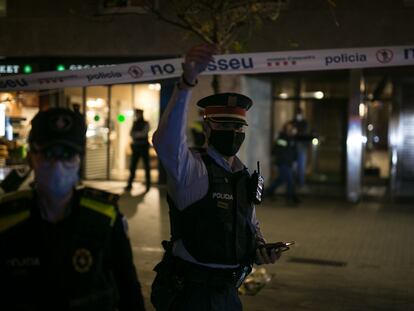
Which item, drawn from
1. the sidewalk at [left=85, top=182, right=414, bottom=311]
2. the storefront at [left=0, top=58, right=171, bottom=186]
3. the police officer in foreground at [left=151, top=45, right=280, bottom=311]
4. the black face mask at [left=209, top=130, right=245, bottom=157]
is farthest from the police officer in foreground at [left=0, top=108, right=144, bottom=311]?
the storefront at [left=0, top=58, right=171, bottom=186]

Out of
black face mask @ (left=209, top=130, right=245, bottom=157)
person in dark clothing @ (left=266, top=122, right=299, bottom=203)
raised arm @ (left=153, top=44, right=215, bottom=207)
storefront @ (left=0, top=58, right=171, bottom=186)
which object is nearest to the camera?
raised arm @ (left=153, top=44, right=215, bottom=207)

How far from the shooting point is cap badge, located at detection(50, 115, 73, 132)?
2.72m

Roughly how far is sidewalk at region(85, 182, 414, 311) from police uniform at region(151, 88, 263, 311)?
326cm

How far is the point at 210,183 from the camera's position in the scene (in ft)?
11.8

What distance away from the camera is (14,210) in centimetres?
267

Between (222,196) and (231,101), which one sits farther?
(231,101)

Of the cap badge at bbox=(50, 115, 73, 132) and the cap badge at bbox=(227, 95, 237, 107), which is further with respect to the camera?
the cap badge at bbox=(227, 95, 237, 107)

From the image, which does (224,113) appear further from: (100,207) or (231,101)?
(100,207)

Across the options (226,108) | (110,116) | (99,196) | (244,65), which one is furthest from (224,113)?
(110,116)

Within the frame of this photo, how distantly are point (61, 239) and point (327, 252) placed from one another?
24.6ft

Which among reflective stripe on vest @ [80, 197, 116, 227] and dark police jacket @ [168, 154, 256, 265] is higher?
reflective stripe on vest @ [80, 197, 116, 227]

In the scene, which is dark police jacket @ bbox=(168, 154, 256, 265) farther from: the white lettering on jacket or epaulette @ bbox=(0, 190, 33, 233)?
epaulette @ bbox=(0, 190, 33, 233)

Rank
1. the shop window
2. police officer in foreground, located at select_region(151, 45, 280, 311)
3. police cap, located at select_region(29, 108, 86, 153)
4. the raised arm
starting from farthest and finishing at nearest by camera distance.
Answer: the shop window
police officer in foreground, located at select_region(151, 45, 280, 311)
the raised arm
police cap, located at select_region(29, 108, 86, 153)

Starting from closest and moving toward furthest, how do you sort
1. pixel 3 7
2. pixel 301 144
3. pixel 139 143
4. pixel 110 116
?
1. pixel 139 143
2. pixel 3 7
3. pixel 301 144
4. pixel 110 116
